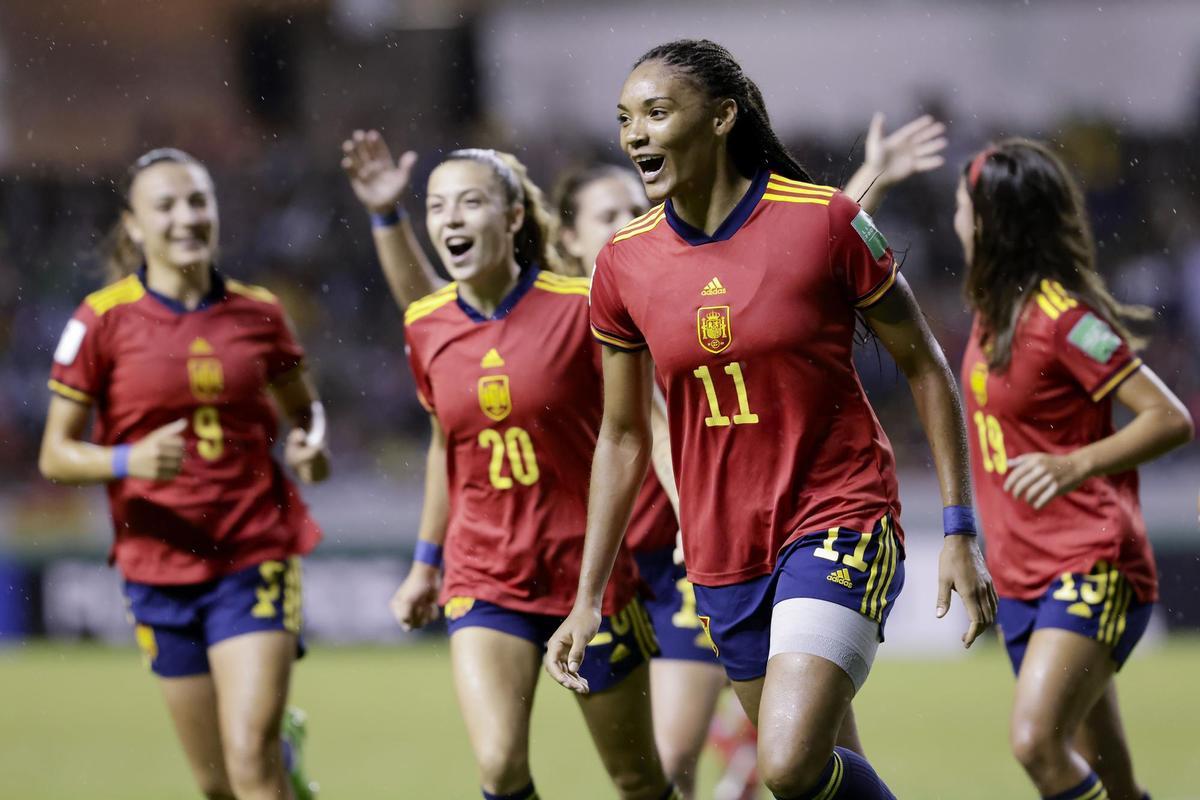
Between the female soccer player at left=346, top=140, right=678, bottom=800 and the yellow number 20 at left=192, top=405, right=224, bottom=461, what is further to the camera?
the yellow number 20 at left=192, top=405, right=224, bottom=461

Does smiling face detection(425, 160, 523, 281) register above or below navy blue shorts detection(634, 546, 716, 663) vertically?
above

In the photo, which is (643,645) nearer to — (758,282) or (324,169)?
(758,282)

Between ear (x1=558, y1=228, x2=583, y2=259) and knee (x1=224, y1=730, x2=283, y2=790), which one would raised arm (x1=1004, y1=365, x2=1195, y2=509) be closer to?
ear (x1=558, y1=228, x2=583, y2=259)

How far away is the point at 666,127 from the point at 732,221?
312 mm

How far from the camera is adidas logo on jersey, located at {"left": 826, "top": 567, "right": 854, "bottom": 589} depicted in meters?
4.45

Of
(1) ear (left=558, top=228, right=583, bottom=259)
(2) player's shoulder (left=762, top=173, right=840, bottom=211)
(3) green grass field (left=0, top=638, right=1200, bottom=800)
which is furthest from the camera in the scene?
(3) green grass field (left=0, top=638, right=1200, bottom=800)

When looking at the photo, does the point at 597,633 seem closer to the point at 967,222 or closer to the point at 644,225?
the point at 644,225

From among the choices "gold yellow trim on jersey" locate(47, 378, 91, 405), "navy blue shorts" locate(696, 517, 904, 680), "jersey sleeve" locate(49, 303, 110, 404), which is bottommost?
"navy blue shorts" locate(696, 517, 904, 680)

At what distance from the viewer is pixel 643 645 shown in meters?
5.81

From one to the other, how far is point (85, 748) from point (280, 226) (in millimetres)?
10154

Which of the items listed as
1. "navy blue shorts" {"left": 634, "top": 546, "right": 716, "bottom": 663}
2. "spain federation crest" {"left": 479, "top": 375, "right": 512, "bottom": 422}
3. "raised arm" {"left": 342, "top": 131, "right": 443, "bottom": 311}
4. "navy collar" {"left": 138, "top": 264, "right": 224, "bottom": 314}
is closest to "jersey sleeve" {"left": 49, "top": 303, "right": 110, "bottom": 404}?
"navy collar" {"left": 138, "top": 264, "right": 224, "bottom": 314}

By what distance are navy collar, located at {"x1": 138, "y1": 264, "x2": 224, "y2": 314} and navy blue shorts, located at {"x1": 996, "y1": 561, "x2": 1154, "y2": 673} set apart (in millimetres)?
3291

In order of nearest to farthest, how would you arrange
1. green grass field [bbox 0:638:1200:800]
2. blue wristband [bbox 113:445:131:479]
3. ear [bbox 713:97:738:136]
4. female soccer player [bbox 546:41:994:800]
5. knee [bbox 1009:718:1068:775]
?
female soccer player [bbox 546:41:994:800]
ear [bbox 713:97:738:136]
knee [bbox 1009:718:1068:775]
blue wristband [bbox 113:445:131:479]
green grass field [bbox 0:638:1200:800]

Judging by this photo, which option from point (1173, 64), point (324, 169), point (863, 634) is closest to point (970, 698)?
point (863, 634)
